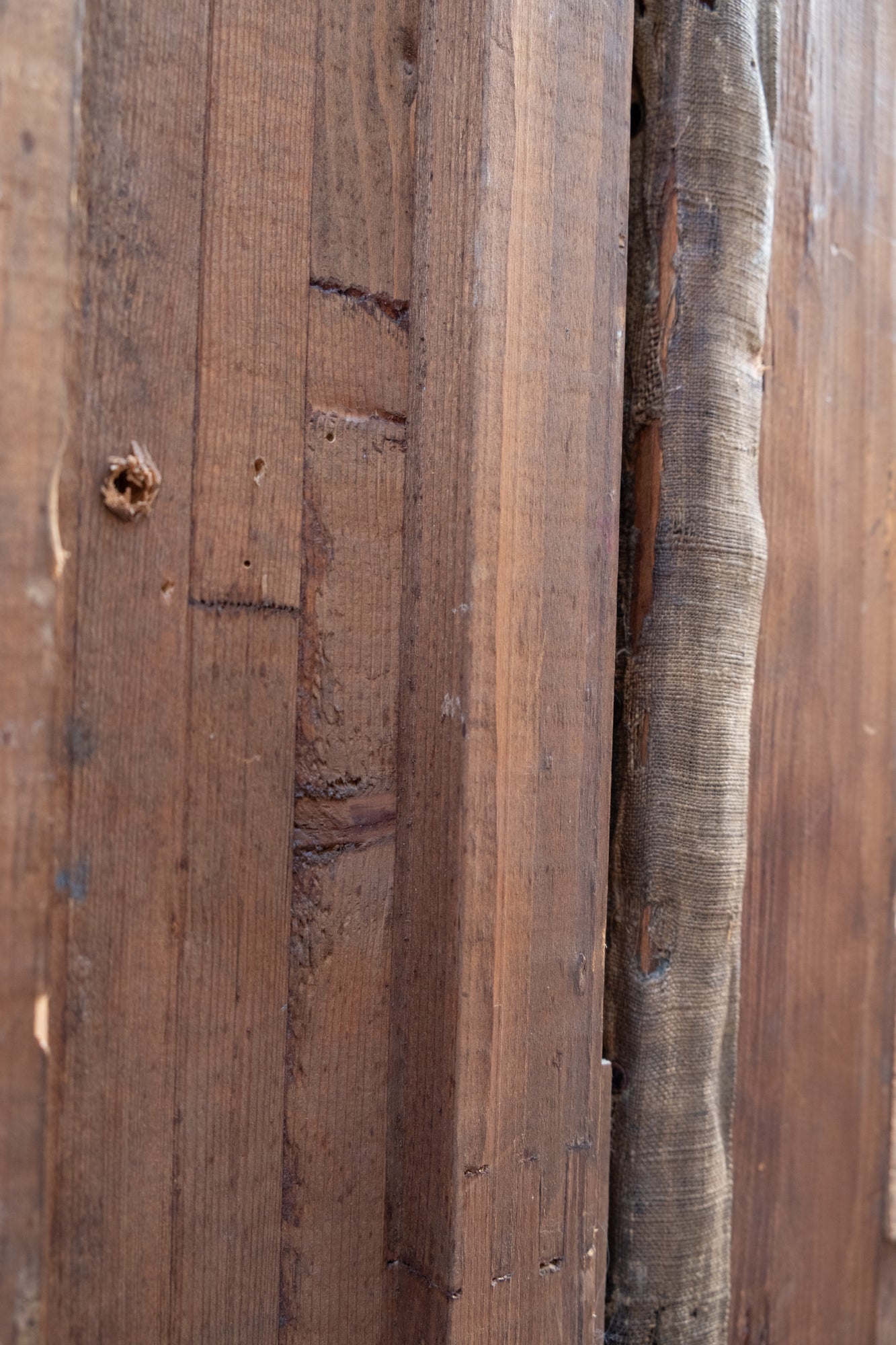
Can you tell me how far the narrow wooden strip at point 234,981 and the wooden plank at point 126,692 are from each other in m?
0.01

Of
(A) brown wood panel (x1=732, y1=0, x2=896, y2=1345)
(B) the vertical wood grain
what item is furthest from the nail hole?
(A) brown wood panel (x1=732, y1=0, x2=896, y2=1345)

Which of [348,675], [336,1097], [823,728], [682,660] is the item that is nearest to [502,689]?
[348,675]

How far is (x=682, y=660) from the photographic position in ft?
3.22

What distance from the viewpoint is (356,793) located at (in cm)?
84

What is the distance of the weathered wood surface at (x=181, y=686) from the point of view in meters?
0.69

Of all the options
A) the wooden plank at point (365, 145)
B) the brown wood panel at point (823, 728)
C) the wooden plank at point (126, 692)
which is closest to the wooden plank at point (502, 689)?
the wooden plank at point (365, 145)

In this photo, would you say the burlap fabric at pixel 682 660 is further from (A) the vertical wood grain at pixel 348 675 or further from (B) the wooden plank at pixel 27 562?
(B) the wooden plank at pixel 27 562

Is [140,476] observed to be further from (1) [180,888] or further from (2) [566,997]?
(2) [566,997]

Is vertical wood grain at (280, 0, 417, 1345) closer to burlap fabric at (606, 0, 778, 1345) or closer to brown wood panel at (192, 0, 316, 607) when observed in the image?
brown wood panel at (192, 0, 316, 607)

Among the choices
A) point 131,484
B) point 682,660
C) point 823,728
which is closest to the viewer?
point 131,484

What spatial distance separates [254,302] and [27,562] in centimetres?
29

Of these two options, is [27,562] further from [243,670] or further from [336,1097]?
[336,1097]

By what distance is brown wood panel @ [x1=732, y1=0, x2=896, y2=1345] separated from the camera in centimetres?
114

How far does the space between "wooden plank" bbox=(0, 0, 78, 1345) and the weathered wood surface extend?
81 millimetres
